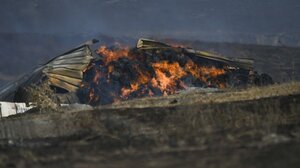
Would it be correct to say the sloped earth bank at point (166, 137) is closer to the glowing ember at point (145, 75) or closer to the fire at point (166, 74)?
the fire at point (166, 74)

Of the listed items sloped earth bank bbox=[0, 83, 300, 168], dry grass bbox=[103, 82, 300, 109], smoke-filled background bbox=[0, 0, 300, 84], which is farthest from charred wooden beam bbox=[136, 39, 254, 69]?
smoke-filled background bbox=[0, 0, 300, 84]

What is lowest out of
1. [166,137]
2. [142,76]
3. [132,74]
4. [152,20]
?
[166,137]

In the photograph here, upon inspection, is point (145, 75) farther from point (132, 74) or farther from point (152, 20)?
point (152, 20)

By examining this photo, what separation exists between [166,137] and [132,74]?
14361 mm

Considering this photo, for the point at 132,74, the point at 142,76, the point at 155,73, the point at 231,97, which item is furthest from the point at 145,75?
the point at 231,97

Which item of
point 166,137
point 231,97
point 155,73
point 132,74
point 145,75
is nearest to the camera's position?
point 166,137

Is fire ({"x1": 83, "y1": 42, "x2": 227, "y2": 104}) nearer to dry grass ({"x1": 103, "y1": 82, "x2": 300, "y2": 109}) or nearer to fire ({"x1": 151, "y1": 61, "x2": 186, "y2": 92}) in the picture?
fire ({"x1": 151, "y1": 61, "x2": 186, "y2": 92})

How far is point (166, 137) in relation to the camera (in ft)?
25.1

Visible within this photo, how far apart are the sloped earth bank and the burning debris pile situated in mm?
8957

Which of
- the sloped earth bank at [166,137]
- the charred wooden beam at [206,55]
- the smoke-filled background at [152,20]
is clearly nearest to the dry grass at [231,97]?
the sloped earth bank at [166,137]

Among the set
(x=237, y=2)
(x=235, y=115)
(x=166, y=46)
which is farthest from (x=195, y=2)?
(x=235, y=115)

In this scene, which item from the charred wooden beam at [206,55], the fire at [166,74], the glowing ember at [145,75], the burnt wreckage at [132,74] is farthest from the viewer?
the charred wooden beam at [206,55]

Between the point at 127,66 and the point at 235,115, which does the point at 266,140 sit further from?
the point at 127,66

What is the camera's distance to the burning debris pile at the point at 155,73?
21.2 metres
